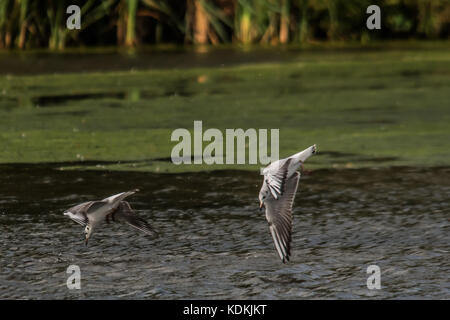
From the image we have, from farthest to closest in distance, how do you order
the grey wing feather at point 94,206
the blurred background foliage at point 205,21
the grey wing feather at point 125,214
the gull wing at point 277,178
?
1. the blurred background foliage at point 205,21
2. the grey wing feather at point 125,214
3. the grey wing feather at point 94,206
4. the gull wing at point 277,178

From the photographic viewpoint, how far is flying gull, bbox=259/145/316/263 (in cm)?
500

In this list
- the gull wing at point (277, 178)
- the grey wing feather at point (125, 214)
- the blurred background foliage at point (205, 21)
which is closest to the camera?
the gull wing at point (277, 178)

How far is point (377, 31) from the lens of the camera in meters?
21.5

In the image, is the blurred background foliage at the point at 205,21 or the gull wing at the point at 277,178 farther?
the blurred background foliage at the point at 205,21

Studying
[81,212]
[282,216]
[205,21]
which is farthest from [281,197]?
[205,21]

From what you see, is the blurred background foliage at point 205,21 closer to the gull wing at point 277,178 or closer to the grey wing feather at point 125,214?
the grey wing feather at point 125,214

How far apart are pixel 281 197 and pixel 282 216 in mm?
85

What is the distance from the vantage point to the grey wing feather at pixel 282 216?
5074mm

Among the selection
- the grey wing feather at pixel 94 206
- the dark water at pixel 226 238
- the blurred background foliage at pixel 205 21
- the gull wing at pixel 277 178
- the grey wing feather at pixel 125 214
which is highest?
the blurred background foliage at pixel 205 21

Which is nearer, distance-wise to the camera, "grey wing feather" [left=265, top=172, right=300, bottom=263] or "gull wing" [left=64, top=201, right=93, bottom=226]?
"grey wing feather" [left=265, top=172, right=300, bottom=263]

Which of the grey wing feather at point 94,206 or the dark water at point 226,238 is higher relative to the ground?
the grey wing feather at point 94,206

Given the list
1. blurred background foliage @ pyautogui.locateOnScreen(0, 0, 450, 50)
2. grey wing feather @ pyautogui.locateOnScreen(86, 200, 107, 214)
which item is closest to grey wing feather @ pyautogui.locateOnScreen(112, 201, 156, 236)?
grey wing feather @ pyautogui.locateOnScreen(86, 200, 107, 214)

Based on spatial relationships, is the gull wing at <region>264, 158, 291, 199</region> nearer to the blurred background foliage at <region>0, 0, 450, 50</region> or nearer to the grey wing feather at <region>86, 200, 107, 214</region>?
the grey wing feather at <region>86, 200, 107, 214</region>

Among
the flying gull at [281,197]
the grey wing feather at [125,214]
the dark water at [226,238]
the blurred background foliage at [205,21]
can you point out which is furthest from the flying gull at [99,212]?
the blurred background foliage at [205,21]
